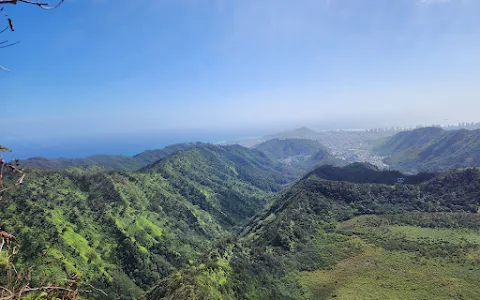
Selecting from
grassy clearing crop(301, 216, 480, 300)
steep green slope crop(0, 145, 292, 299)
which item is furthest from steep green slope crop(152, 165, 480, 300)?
steep green slope crop(0, 145, 292, 299)

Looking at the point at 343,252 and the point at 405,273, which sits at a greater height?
the point at 405,273

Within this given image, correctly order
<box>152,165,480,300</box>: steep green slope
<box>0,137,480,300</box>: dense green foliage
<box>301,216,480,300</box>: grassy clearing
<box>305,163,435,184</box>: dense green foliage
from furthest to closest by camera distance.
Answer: <box>305,163,435,184</box>: dense green foliage → <box>0,137,480,300</box>: dense green foliage → <box>152,165,480,300</box>: steep green slope → <box>301,216,480,300</box>: grassy clearing

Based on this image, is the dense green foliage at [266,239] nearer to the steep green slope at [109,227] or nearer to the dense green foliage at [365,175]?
the steep green slope at [109,227]

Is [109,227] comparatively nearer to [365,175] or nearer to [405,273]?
[405,273]

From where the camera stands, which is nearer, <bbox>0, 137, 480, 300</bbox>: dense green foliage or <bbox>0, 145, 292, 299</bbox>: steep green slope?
<bbox>0, 137, 480, 300</bbox>: dense green foliage

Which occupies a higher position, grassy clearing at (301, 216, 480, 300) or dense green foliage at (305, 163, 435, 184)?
dense green foliage at (305, 163, 435, 184)

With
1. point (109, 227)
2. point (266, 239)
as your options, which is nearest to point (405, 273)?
point (266, 239)

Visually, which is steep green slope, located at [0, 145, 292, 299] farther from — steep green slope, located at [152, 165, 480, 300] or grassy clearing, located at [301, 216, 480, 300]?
grassy clearing, located at [301, 216, 480, 300]

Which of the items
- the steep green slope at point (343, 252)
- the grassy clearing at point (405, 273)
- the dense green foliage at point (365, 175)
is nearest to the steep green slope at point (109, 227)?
the steep green slope at point (343, 252)

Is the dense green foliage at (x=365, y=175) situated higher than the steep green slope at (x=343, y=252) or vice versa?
the dense green foliage at (x=365, y=175)
